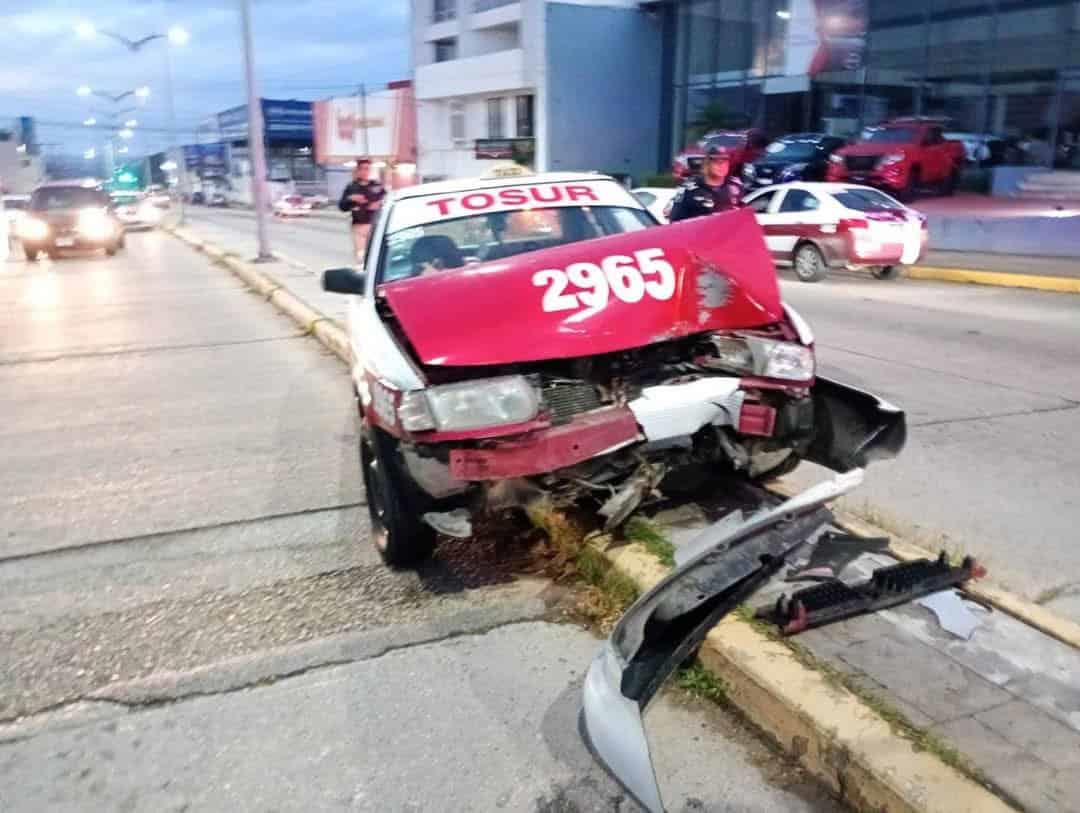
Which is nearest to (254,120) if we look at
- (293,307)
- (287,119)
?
(293,307)

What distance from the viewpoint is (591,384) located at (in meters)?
4.28

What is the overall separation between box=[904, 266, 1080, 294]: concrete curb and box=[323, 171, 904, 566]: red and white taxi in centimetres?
1155

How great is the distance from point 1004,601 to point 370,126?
2399 inches

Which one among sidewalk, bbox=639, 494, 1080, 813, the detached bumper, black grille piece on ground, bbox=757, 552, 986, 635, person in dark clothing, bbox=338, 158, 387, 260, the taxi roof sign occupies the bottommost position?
sidewalk, bbox=639, 494, 1080, 813

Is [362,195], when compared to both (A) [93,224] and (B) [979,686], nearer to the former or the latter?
(B) [979,686]

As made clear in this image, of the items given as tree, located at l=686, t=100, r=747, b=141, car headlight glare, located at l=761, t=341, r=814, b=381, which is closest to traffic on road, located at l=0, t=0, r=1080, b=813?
car headlight glare, located at l=761, t=341, r=814, b=381

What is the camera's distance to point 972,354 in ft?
30.3

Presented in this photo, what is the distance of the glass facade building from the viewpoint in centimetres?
2473

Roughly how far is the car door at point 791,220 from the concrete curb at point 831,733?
12.9 meters

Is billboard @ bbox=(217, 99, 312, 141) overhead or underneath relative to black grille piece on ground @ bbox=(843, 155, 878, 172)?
overhead

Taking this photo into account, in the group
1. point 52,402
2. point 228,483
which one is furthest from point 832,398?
point 52,402

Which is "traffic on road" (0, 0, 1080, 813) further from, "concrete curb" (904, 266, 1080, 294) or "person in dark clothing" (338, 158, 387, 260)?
"concrete curb" (904, 266, 1080, 294)

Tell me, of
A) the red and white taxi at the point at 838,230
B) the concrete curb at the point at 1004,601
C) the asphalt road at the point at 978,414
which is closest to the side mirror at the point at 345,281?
the asphalt road at the point at 978,414

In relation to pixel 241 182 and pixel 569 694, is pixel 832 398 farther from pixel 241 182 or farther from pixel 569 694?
pixel 241 182
